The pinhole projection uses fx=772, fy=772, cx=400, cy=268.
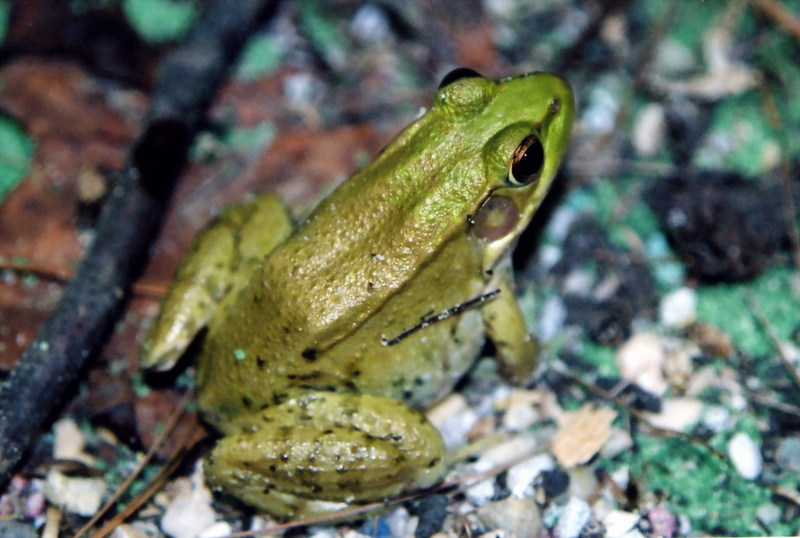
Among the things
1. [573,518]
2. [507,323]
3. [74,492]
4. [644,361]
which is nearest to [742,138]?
[644,361]

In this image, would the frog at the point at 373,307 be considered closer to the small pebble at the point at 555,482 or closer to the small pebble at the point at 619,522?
the small pebble at the point at 555,482

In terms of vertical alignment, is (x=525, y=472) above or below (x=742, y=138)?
below

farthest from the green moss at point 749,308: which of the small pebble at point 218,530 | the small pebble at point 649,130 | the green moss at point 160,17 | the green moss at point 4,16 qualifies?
the green moss at point 4,16

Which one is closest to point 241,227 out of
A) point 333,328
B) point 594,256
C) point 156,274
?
point 156,274

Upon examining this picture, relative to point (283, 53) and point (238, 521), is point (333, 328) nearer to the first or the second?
point (238, 521)

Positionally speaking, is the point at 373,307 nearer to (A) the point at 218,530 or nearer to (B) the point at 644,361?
(A) the point at 218,530

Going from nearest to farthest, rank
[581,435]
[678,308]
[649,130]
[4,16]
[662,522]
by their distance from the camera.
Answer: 1. [662,522]
2. [581,435]
3. [678,308]
4. [4,16]
5. [649,130]
